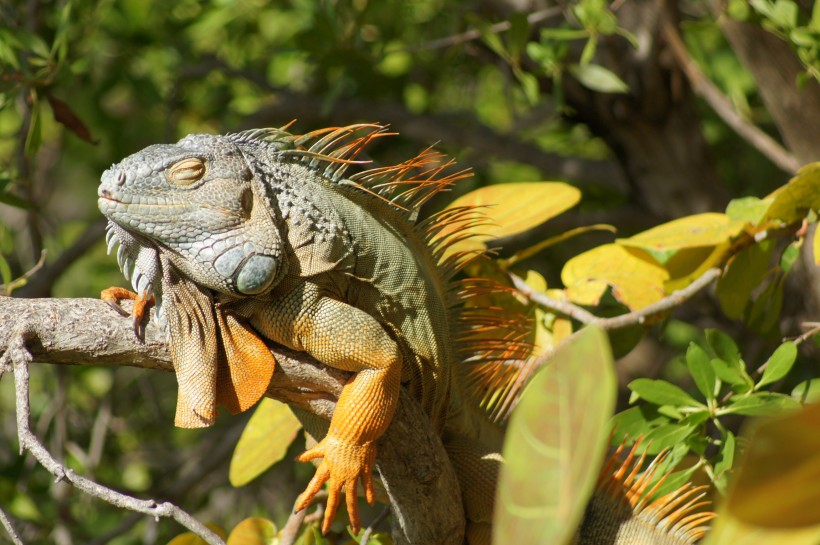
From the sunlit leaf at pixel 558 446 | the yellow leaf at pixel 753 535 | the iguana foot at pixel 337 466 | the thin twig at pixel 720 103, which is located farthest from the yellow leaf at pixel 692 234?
the yellow leaf at pixel 753 535

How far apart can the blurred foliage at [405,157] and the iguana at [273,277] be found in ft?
2.27

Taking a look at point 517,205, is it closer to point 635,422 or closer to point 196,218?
point 635,422

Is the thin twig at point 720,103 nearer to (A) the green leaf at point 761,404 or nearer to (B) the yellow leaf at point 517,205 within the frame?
(B) the yellow leaf at point 517,205

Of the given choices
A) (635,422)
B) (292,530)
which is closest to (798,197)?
(635,422)

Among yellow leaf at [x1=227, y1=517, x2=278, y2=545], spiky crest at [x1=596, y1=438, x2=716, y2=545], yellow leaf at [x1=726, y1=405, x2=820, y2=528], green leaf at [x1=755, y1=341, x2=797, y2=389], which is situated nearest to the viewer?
yellow leaf at [x1=726, y1=405, x2=820, y2=528]

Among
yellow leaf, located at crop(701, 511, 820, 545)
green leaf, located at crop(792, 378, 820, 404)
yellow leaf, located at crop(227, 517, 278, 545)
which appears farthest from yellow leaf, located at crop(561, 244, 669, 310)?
yellow leaf, located at crop(701, 511, 820, 545)

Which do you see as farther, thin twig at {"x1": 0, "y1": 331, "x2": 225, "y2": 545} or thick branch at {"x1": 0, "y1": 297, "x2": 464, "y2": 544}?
thick branch at {"x1": 0, "y1": 297, "x2": 464, "y2": 544}

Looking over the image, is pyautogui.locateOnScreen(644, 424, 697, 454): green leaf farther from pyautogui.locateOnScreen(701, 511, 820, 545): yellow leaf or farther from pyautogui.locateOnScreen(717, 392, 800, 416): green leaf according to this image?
pyautogui.locateOnScreen(701, 511, 820, 545): yellow leaf

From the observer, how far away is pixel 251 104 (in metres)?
6.51

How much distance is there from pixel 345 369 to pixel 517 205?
53.2 inches

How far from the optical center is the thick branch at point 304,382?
7.38 feet

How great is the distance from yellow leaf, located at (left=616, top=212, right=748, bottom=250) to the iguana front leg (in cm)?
107

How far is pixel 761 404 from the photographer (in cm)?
259

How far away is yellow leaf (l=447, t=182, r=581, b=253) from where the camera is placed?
347 cm
